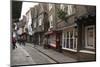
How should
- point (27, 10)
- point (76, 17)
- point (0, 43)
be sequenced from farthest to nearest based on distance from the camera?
point (76, 17) → point (27, 10) → point (0, 43)

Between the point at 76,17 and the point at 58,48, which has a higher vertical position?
the point at 76,17

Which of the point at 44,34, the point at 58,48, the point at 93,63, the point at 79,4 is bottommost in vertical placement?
the point at 93,63

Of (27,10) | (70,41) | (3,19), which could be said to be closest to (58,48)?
(70,41)

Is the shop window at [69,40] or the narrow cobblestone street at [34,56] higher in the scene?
the shop window at [69,40]

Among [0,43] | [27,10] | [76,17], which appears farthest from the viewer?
[76,17]

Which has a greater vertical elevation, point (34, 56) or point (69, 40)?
point (69, 40)

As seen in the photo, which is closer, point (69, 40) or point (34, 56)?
point (34, 56)

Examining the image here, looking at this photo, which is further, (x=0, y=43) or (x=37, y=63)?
(x=37, y=63)

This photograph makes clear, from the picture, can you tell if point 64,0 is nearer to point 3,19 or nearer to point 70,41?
point 70,41

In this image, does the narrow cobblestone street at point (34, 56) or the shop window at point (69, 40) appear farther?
the shop window at point (69, 40)

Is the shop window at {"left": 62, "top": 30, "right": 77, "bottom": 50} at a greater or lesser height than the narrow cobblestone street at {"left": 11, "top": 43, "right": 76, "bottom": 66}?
greater

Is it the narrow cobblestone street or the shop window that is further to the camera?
the shop window

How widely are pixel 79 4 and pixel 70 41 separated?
0.66 m

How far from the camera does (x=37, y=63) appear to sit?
9.13 feet
